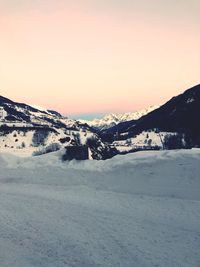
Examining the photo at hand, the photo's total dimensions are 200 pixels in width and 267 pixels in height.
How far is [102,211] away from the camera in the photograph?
21703mm

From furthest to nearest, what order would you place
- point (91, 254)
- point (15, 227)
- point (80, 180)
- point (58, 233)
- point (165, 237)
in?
1. point (80, 180)
2. point (15, 227)
3. point (58, 233)
4. point (165, 237)
5. point (91, 254)

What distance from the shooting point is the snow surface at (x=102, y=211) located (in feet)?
52.1

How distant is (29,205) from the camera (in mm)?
24016

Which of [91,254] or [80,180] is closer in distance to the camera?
[91,254]

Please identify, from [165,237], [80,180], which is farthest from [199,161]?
[165,237]

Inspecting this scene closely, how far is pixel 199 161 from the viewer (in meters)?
27.2

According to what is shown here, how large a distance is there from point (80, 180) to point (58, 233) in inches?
400

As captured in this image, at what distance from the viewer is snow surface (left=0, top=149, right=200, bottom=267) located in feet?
52.1

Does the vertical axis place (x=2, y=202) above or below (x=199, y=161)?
below

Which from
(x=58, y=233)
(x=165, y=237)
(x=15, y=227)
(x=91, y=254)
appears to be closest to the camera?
(x=91, y=254)

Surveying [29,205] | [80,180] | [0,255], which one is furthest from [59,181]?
[0,255]

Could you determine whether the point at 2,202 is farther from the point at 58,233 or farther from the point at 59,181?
the point at 58,233

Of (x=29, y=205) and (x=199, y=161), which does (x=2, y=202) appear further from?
(x=199, y=161)

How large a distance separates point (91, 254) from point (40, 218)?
604 centimetres
